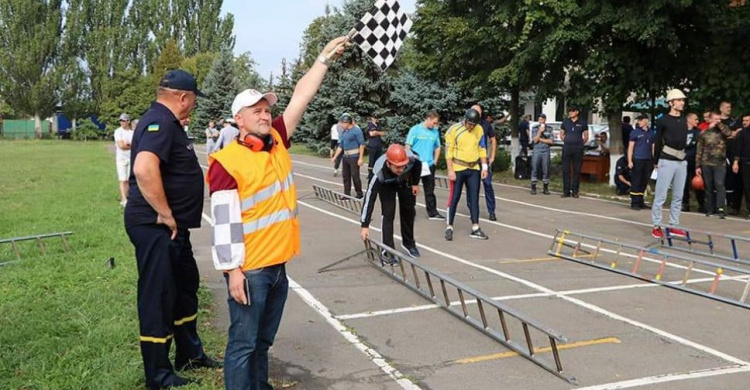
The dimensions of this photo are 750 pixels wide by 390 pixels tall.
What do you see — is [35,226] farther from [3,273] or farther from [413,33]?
[413,33]

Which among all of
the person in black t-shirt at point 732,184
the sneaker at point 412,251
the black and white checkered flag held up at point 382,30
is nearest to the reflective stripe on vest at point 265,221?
the black and white checkered flag held up at point 382,30

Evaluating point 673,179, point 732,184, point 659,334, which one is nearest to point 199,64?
point 732,184

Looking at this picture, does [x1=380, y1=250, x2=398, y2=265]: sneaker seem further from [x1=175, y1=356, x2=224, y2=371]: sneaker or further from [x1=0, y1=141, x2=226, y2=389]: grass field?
Result: [x1=175, y1=356, x2=224, y2=371]: sneaker

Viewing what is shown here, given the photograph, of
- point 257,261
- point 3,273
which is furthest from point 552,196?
point 257,261

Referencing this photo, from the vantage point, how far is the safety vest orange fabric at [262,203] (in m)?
3.54

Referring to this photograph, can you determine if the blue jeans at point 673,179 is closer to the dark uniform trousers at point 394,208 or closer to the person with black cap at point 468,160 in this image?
the person with black cap at point 468,160

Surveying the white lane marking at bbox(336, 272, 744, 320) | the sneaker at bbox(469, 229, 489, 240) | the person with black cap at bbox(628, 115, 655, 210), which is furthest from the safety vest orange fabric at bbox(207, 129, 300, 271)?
the person with black cap at bbox(628, 115, 655, 210)

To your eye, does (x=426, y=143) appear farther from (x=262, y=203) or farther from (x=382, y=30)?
(x=262, y=203)

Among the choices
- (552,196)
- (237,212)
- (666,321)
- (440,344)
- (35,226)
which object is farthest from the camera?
(552,196)

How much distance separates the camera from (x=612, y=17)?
15.3 metres

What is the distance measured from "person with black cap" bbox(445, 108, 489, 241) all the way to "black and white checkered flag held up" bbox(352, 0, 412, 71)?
260 cm

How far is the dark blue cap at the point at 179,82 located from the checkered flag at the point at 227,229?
3.66ft

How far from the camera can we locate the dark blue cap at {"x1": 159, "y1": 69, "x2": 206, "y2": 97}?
4.25 metres

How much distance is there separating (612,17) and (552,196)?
4.66m
